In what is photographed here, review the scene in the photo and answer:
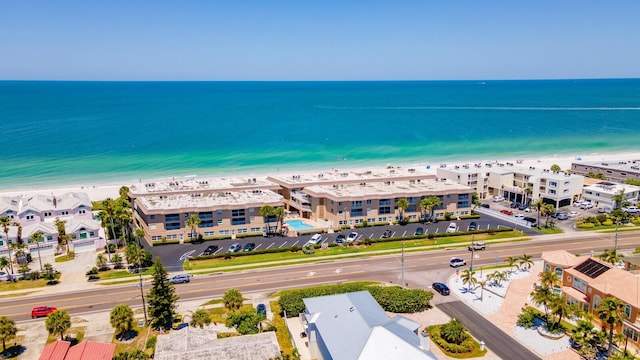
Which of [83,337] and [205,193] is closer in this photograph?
[83,337]

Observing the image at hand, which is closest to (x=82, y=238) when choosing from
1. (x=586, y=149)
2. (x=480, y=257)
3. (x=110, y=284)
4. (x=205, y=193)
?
(x=110, y=284)

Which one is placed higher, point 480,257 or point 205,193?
point 205,193

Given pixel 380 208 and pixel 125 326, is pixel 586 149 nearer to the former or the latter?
pixel 380 208

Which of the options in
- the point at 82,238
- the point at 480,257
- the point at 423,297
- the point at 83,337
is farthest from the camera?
the point at 82,238

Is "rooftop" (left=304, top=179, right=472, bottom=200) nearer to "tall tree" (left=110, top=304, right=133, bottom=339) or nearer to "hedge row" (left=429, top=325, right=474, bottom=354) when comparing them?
"hedge row" (left=429, top=325, right=474, bottom=354)

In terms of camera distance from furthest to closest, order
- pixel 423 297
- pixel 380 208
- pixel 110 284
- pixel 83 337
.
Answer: pixel 380 208 → pixel 110 284 → pixel 423 297 → pixel 83 337

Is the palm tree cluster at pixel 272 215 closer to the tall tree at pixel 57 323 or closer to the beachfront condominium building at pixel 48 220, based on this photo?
the beachfront condominium building at pixel 48 220

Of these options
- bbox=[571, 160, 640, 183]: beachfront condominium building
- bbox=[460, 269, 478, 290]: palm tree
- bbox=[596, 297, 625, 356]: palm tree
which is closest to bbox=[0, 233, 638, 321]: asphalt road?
bbox=[460, 269, 478, 290]: palm tree
